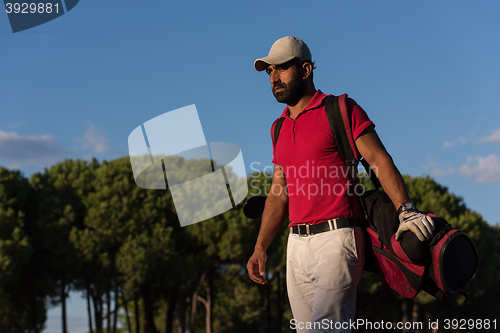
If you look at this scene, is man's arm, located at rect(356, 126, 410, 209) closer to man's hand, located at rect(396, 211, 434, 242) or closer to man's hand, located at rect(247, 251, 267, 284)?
man's hand, located at rect(396, 211, 434, 242)

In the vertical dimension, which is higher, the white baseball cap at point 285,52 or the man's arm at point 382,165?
the white baseball cap at point 285,52

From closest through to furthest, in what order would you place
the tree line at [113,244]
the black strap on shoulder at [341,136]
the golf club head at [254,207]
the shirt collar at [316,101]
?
the black strap on shoulder at [341,136] → the shirt collar at [316,101] → the golf club head at [254,207] → the tree line at [113,244]

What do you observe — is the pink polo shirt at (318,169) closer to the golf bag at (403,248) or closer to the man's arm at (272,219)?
the golf bag at (403,248)

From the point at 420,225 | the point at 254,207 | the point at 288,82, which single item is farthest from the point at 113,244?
the point at 420,225

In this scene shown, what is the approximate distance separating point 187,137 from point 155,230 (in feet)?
59.3

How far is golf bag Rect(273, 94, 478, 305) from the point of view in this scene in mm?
2502

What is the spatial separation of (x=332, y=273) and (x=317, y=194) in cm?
52

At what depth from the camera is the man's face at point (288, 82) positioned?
3.30 meters

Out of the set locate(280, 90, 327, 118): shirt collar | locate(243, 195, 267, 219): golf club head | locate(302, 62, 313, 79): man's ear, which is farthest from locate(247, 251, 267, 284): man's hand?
locate(302, 62, 313, 79): man's ear

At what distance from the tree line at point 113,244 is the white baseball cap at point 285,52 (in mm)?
22288

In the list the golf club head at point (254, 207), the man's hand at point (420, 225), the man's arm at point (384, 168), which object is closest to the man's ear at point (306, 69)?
the man's arm at point (384, 168)

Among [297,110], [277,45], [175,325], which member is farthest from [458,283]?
[175,325]

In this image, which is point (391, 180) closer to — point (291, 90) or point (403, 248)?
point (403, 248)

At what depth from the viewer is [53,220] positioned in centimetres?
2598
